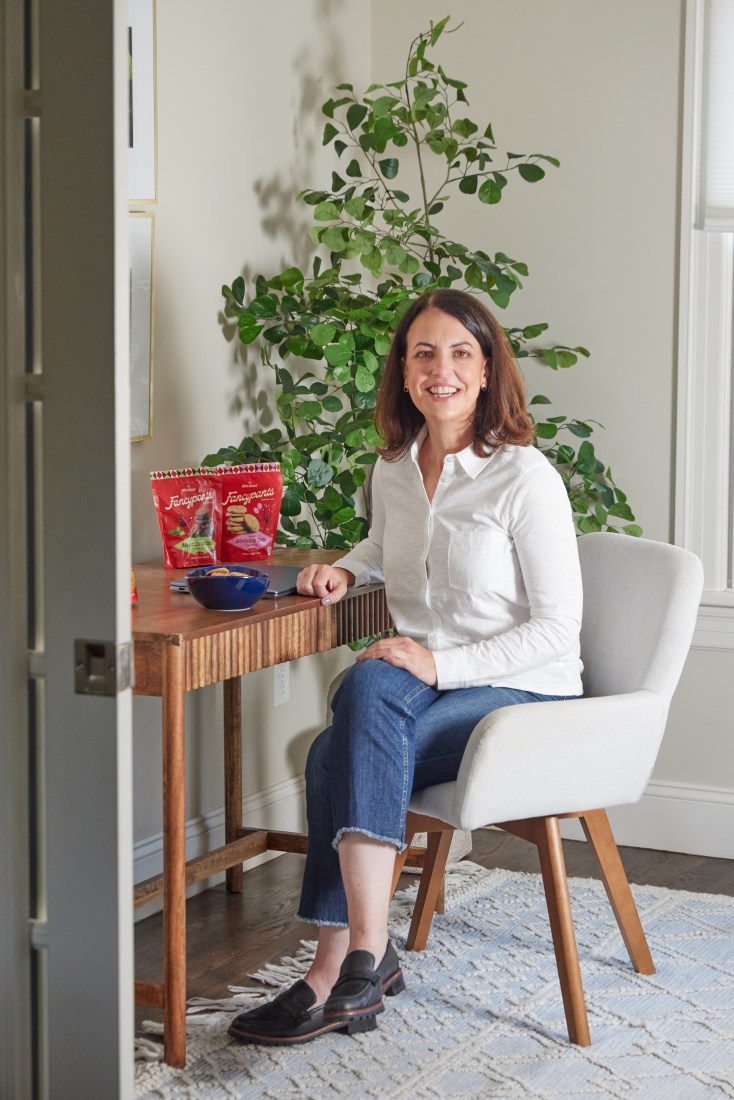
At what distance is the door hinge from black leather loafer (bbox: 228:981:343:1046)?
3.23ft

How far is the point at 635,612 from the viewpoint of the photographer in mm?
2297

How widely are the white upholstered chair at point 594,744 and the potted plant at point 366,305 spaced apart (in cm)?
60

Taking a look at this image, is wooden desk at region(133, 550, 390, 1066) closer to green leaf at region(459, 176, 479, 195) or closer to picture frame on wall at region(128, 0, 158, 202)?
picture frame on wall at region(128, 0, 158, 202)

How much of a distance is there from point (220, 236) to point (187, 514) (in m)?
0.72

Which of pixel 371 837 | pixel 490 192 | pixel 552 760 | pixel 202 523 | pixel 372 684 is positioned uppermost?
pixel 490 192

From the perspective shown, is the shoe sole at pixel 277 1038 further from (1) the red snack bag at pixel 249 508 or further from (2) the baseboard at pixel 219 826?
(1) the red snack bag at pixel 249 508

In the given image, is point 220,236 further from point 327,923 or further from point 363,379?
point 327,923

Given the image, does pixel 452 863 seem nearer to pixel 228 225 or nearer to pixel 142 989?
pixel 142 989

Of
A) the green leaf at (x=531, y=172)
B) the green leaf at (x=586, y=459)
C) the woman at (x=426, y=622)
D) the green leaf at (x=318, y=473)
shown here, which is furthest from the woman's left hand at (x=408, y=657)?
the green leaf at (x=531, y=172)

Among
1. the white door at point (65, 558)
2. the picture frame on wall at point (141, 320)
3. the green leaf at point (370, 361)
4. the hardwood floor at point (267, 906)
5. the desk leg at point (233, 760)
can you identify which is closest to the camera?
the white door at point (65, 558)

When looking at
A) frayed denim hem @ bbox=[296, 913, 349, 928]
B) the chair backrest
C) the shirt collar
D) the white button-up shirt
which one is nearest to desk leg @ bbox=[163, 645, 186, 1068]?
frayed denim hem @ bbox=[296, 913, 349, 928]

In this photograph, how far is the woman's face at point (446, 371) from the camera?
7.45 feet

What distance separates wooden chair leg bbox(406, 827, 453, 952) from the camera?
246 cm

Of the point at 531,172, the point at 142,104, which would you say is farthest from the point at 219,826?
the point at 531,172
